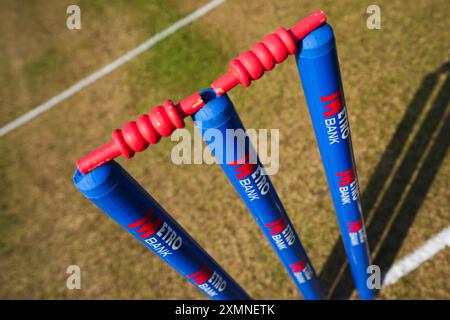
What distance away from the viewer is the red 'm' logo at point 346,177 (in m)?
3.07

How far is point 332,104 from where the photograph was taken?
2.60 meters

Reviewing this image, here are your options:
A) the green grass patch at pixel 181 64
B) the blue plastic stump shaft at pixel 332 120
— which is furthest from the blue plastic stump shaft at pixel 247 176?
the green grass patch at pixel 181 64

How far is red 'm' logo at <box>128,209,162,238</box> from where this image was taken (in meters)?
2.68

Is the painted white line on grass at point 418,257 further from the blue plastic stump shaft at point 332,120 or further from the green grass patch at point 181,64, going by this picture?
the green grass patch at point 181,64

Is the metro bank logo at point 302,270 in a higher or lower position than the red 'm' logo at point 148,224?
lower

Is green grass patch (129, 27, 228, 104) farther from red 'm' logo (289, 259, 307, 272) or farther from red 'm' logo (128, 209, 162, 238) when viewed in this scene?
red 'm' logo (128, 209, 162, 238)

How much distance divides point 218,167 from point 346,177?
3083mm

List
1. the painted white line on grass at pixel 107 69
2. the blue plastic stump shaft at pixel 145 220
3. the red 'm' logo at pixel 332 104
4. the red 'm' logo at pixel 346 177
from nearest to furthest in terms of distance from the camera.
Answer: the blue plastic stump shaft at pixel 145 220
the red 'm' logo at pixel 332 104
the red 'm' logo at pixel 346 177
the painted white line on grass at pixel 107 69

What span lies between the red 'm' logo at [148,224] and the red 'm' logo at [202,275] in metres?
0.69

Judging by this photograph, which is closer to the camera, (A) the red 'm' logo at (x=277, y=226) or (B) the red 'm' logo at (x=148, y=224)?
(B) the red 'm' logo at (x=148, y=224)

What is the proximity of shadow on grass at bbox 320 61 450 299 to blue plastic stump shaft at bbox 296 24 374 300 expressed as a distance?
1.14 metres

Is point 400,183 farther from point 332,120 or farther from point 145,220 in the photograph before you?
point 145,220

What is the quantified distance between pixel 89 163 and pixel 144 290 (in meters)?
3.29

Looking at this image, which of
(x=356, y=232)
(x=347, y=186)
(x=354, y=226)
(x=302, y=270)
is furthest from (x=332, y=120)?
(x=302, y=270)
